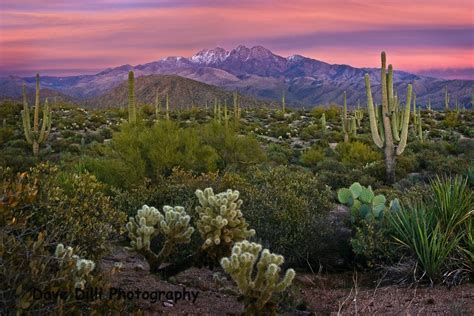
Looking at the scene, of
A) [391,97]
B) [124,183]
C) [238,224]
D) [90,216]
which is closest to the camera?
[238,224]

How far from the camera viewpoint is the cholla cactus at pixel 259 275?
519 cm

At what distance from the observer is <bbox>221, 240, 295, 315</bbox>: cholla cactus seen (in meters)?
5.19

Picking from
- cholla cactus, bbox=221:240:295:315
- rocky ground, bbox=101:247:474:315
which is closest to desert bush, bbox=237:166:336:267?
rocky ground, bbox=101:247:474:315

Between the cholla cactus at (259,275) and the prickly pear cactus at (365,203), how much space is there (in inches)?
154

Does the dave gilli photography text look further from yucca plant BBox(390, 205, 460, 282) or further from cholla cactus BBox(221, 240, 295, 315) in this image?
yucca plant BBox(390, 205, 460, 282)

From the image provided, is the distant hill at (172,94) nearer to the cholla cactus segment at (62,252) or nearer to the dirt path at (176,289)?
the dirt path at (176,289)

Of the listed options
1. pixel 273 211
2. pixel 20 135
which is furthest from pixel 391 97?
pixel 20 135

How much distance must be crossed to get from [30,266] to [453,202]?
19.3 feet

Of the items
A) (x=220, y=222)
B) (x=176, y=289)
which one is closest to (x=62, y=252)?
(x=220, y=222)

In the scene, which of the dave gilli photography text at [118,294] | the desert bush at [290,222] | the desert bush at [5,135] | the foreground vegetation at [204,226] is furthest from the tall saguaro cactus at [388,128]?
the desert bush at [5,135]

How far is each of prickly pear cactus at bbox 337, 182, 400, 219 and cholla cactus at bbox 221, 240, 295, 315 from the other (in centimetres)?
392

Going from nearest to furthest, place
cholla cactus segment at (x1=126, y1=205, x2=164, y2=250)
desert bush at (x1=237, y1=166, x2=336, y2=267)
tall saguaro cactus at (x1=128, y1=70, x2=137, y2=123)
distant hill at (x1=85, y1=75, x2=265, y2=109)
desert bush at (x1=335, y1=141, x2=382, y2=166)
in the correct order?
1. cholla cactus segment at (x1=126, y1=205, x2=164, y2=250)
2. desert bush at (x1=237, y1=166, x2=336, y2=267)
3. tall saguaro cactus at (x1=128, y1=70, x2=137, y2=123)
4. desert bush at (x1=335, y1=141, x2=382, y2=166)
5. distant hill at (x1=85, y1=75, x2=265, y2=109)

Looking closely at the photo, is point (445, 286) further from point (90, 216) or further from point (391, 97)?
point (391, 97)

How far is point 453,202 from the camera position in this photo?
7.99 meters
